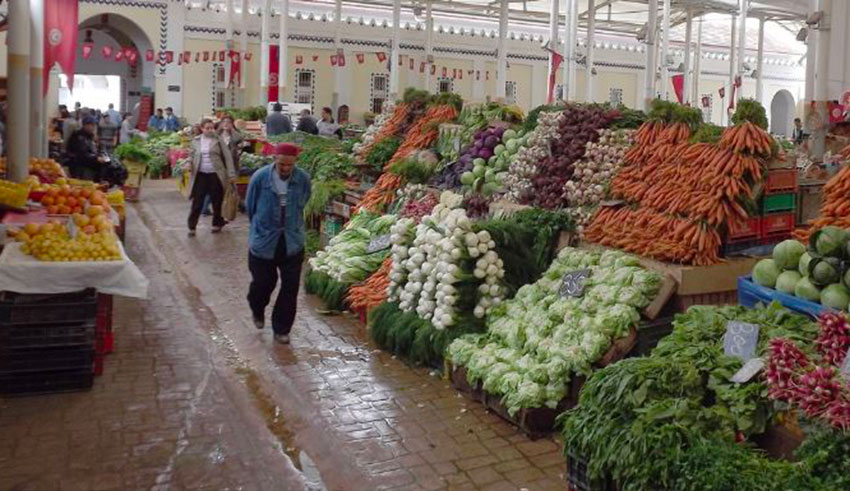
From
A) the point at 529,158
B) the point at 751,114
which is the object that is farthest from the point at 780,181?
the point at 529,158

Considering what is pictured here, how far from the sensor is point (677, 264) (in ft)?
18.7

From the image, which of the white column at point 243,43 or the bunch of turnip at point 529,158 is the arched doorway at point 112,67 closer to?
the white column at point 243,43

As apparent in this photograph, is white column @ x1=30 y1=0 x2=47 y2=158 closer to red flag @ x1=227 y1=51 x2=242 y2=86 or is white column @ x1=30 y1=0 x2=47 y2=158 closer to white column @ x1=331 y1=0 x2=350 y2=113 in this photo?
red flag @ x1=227 y1=51 x2=242 y2=86

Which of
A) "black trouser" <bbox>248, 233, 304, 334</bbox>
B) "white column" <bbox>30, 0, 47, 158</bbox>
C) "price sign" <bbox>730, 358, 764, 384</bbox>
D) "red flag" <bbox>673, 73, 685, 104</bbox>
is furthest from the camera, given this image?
"red flag" <bbox>673, 73, 685, 104</bbox>

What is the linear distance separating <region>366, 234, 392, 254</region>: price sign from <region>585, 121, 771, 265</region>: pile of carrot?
2219 mm

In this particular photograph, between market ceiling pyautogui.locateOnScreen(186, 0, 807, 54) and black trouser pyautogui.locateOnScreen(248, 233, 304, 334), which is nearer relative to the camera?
black trouser pyautogui.locateOnScreen(248, 233, 304, 334)

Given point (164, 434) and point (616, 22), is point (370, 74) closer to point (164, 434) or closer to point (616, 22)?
point (616, 22)

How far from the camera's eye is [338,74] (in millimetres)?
27297

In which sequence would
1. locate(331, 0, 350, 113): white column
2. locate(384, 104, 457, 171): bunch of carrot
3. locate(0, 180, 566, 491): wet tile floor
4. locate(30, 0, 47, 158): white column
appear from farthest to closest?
locate(331, 0, 350, 113): white column, locate(384, 104, 457, 171): bunch of carrot, locate(30, 0, 47, 158): white column, locate(0, 180, 566, 491): wet tile floor

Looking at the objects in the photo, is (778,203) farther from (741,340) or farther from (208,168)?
A: (208,168)

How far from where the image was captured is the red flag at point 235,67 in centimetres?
2397

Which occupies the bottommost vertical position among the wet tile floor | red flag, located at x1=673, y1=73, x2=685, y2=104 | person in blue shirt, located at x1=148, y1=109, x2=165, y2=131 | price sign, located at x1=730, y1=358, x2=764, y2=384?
the wet tile floor

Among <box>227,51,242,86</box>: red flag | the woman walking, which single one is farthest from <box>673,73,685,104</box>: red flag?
the woman walking

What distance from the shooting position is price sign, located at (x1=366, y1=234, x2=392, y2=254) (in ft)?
26.0
